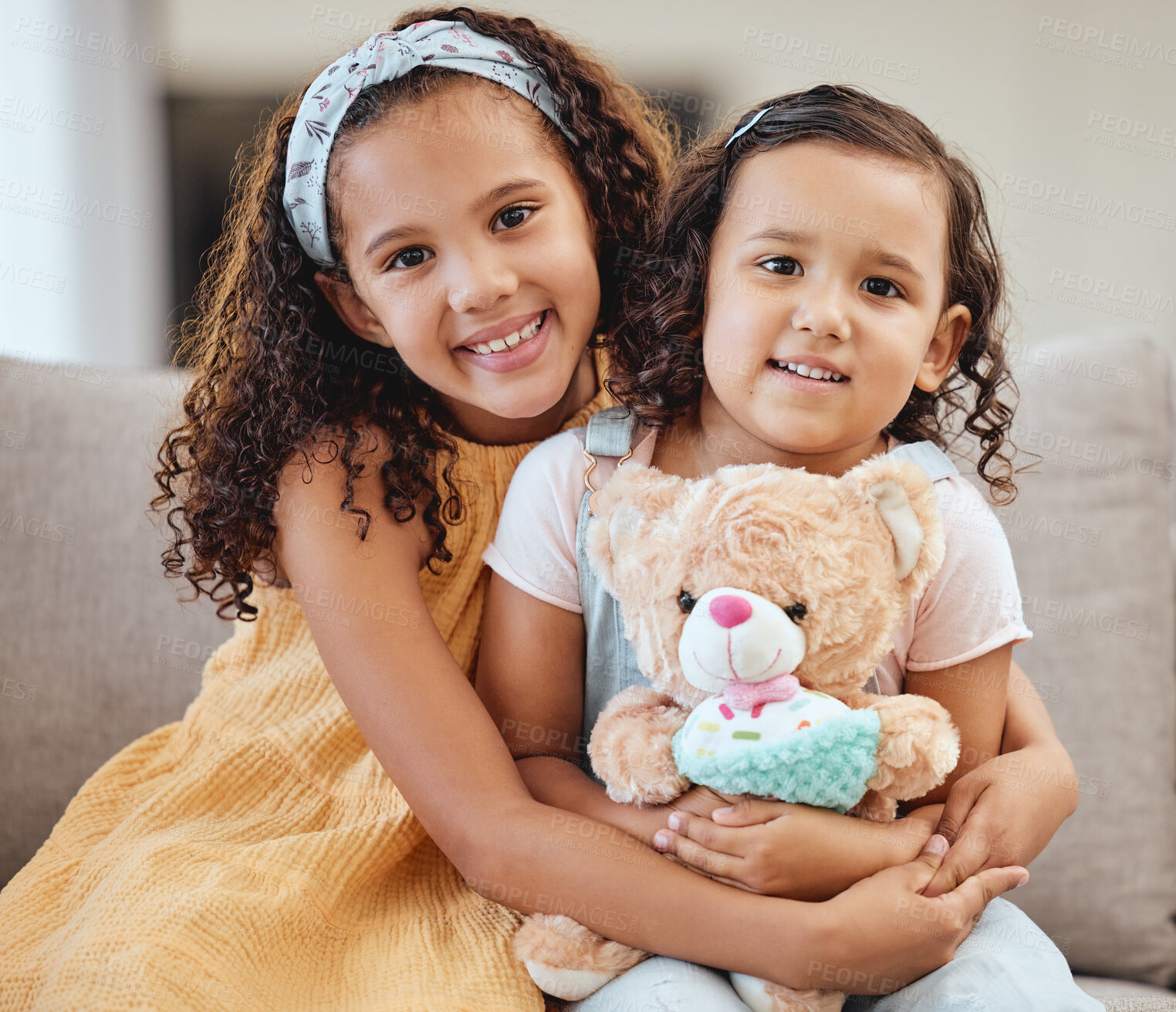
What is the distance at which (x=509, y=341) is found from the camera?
0.96 meters

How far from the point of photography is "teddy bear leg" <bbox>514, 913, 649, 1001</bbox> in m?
0.79

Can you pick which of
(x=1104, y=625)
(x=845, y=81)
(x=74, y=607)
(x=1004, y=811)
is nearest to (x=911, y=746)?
(x=1004, y=811)

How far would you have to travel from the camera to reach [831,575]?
689 millimetres

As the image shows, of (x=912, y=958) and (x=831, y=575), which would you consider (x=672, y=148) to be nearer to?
(x=831, y=575)

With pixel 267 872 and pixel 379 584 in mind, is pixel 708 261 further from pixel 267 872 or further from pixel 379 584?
pixel 267 872

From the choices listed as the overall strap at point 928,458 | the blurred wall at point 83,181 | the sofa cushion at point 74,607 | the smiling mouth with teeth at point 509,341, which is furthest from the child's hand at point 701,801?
the blurred wall at point 83,181

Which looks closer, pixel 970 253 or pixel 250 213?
pixel 970 253

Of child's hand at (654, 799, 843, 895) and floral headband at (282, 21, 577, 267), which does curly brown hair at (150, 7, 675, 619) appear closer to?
floral headband at (282, 21, 577, 267)

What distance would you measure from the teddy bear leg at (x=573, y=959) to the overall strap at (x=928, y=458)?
47 cm

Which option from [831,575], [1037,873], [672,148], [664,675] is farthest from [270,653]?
[1037,873]

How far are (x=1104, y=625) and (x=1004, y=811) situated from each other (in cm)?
53

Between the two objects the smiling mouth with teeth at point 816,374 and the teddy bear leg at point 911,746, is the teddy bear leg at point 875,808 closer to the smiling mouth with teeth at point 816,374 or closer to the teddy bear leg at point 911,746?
the teddy bear leg at point 911,746

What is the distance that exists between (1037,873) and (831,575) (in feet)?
2.51

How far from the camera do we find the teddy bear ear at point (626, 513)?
76 cm
